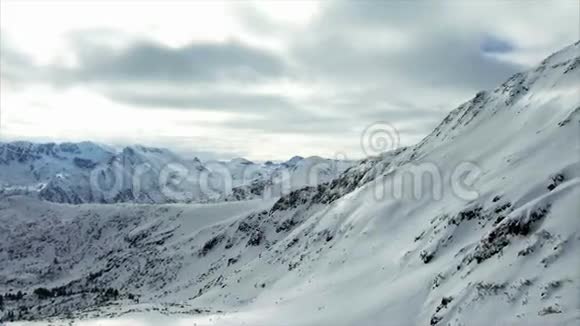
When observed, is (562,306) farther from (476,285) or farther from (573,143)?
(573,143)

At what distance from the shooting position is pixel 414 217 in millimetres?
56250

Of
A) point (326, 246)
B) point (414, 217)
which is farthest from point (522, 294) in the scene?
point (326, 246)

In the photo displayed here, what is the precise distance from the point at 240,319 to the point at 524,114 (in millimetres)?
41005

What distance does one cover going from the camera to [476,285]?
27.4 m

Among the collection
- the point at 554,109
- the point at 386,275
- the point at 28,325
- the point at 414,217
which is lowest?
the point at 28,325

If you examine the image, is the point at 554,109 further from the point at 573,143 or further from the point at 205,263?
the point at 205,263

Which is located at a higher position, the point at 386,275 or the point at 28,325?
the point at 386,275

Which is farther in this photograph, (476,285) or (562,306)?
(476,285)

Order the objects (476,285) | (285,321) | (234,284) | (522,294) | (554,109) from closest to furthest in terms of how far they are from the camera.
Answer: (522,294), (476,285), (285,321), (554,109), (234,284)

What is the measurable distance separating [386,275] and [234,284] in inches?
1872

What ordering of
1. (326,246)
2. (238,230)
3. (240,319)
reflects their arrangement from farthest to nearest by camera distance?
(238,230), (326,246), (240,319)

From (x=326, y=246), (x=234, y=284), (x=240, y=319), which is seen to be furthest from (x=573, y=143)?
(x=234, y=284)

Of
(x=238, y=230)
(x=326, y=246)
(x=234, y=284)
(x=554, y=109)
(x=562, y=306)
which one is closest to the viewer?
(x=562, y=306)

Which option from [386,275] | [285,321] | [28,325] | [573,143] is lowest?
[28,325]
